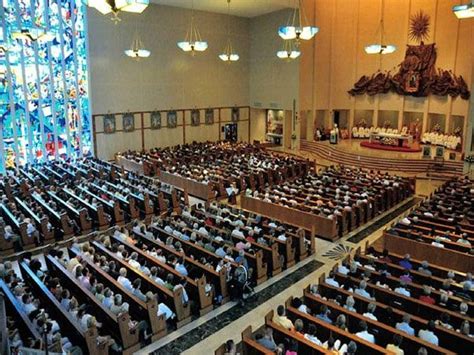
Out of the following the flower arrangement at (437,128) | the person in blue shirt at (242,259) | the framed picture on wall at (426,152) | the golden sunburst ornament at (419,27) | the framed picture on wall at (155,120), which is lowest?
the person in blue shirt at (242,259)

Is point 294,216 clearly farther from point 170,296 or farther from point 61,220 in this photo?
point 61,220

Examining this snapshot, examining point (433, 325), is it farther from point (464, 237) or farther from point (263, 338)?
point (464, 237)


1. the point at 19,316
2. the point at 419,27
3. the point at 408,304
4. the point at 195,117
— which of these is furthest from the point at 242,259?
the point at 419,27

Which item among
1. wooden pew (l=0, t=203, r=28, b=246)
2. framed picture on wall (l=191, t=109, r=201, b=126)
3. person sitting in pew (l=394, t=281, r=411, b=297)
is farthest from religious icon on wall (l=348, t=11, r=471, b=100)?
wooden pew (l=0, t=203, r=28, b=246)

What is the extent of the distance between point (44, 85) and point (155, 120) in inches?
223

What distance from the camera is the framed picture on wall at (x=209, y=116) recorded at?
24.1 metres

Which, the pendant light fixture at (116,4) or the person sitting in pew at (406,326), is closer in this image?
the person sitting in pew at (406,326)

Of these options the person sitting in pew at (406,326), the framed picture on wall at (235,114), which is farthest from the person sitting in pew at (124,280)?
the framed picture on wall at (235,114)

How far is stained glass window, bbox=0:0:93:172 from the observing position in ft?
56.4

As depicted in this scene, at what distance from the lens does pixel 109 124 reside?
2016cm

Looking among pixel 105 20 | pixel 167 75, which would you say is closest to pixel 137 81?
pixel 167 75

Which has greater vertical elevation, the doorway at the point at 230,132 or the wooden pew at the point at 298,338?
the doorway at the point at 230,132

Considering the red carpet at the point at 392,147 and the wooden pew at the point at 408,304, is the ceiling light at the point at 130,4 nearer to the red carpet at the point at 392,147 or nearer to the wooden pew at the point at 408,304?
the wooden pew at the point at 408,304

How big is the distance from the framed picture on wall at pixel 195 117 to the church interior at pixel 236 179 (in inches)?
2.8
